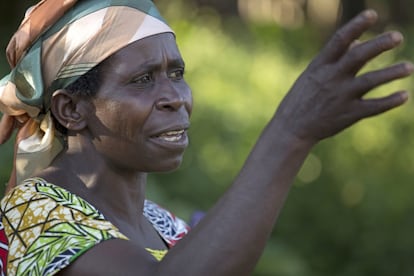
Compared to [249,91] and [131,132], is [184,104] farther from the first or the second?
[249,91]

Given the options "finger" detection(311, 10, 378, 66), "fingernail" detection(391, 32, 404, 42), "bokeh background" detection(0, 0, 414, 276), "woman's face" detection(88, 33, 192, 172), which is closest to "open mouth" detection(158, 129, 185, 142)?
"woman's face" detection(88, 33, 192, 172)

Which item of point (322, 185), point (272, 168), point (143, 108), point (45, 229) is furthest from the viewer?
point (322, 185)

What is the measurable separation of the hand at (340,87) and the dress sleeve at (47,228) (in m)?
0.67

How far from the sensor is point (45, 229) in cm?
307

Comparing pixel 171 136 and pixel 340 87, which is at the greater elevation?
pixel 340 87

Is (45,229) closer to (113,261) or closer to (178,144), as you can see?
(113,261)

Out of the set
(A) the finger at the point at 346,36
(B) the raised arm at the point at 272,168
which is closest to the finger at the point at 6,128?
(B) the raised arm at the point at 272,168

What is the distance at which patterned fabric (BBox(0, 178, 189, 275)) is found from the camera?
2.99 metres

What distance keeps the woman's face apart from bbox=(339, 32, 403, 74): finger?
30.6 inches

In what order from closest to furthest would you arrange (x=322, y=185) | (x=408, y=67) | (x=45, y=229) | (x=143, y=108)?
(x=408, y=67) → (x=45, y=229) → (x=143, y=108) → (x=322, y=185)

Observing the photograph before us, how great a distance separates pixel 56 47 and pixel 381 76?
1.17m

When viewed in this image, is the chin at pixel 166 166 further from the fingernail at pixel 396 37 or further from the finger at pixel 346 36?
the fingernail at pixel 396 37

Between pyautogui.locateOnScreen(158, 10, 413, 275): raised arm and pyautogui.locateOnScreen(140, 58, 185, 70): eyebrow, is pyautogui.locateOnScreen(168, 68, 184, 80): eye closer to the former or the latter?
pyautogui.locateOnScreen(140, 58, 185, 70): eyebrow

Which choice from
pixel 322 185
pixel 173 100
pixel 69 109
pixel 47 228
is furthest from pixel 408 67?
pixel 322 185
